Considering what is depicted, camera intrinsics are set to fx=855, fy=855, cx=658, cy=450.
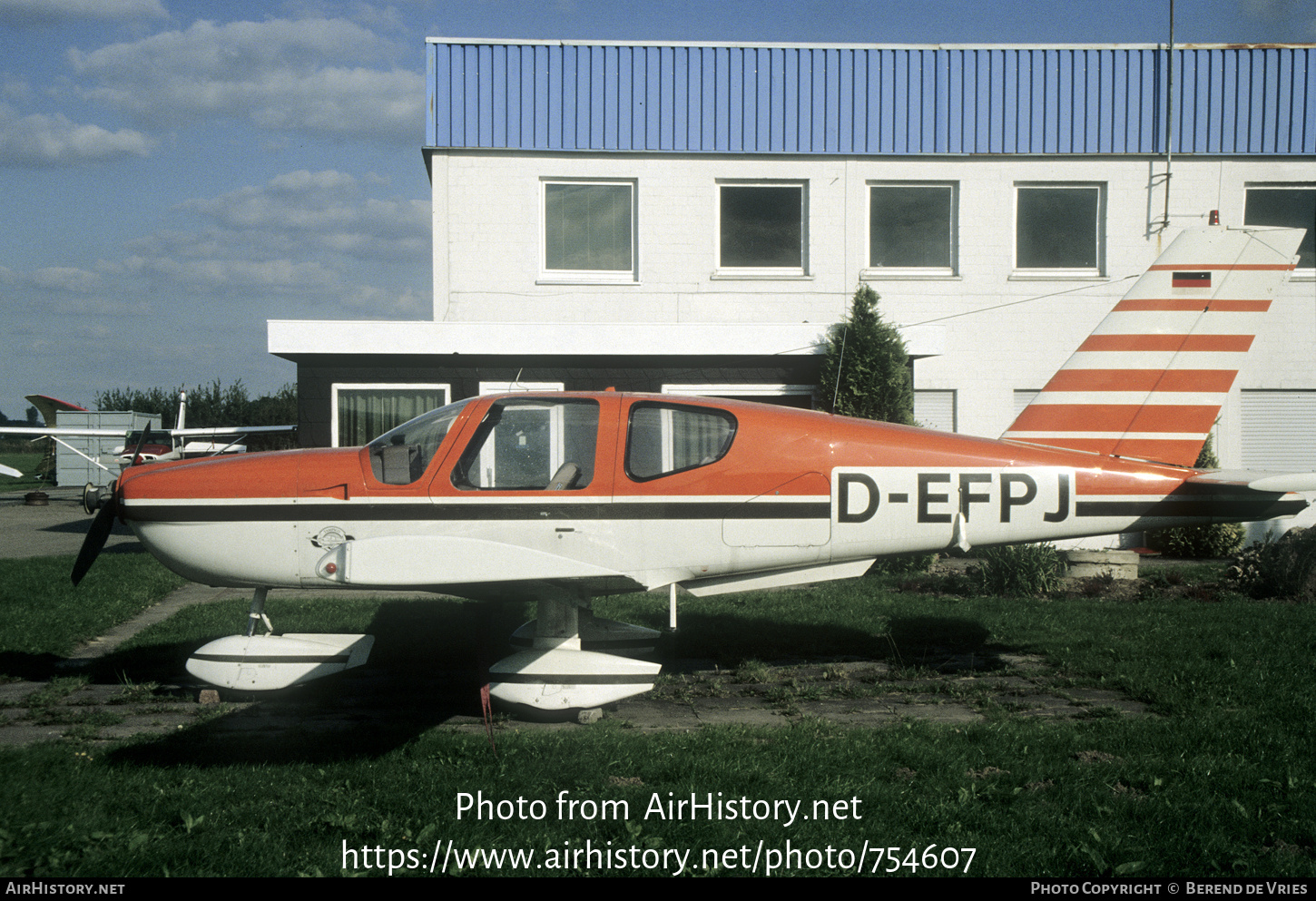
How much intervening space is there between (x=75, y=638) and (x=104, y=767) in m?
3.80

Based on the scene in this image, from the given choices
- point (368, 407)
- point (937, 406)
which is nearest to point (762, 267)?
point (937, 406)

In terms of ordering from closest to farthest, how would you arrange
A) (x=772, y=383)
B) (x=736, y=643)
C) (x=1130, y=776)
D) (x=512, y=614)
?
(x=1130, y=776), (x=736, y=643), (x=512, y=614), (x=772, y=383)

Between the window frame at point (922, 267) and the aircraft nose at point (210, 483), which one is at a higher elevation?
the window frame at point (922, 267)

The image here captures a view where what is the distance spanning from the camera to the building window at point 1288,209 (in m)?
13.2

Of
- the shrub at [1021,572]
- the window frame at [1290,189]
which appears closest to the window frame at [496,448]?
the shrub at [1021,572]

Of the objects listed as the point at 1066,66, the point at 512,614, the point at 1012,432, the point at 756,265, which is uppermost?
the point at 1066,66

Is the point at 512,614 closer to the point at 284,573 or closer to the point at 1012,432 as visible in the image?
the point at 284,573

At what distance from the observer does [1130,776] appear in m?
4.29

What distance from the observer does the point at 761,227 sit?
1312cm

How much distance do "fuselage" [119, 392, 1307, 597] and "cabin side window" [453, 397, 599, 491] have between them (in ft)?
0.04

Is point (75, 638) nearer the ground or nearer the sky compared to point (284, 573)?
nearer the ground

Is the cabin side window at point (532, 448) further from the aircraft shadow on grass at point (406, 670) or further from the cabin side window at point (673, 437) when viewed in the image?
the aircraft shadow on grass at point (406, 670)

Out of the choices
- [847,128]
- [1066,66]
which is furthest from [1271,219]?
[847,128]

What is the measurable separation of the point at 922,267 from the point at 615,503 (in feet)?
30.5
